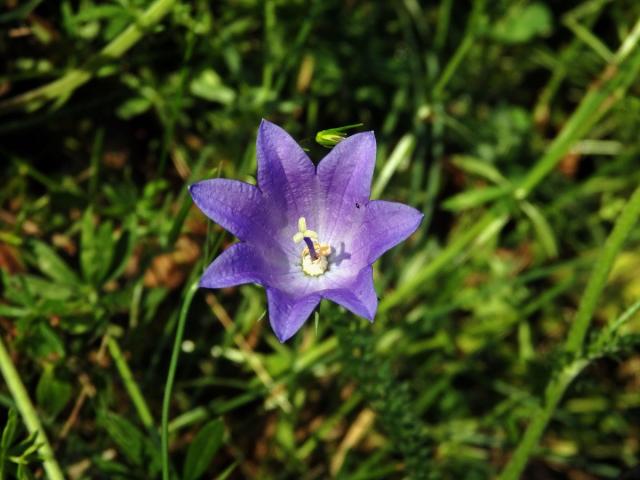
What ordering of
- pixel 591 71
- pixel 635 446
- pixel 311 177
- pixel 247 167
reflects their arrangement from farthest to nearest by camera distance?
1. pixel 591 71
2. pixel 635 446
3. pixel 247 167
4. pixel 311 177

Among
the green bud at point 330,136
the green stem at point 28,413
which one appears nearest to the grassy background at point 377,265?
the green stem at point 28,413

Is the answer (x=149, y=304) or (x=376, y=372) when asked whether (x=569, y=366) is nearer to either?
(x=376, y=372)

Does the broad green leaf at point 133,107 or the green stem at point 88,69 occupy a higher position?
the green stem at point 88,69

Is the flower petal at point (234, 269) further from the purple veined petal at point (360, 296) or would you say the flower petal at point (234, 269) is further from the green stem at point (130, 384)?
the green stem at point (130, 384)

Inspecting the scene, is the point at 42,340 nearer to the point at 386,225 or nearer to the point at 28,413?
the point at 28,413

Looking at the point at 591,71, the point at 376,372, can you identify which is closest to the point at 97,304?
the point at 376,372

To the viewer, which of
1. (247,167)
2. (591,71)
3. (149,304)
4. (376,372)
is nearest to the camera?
(376,372)

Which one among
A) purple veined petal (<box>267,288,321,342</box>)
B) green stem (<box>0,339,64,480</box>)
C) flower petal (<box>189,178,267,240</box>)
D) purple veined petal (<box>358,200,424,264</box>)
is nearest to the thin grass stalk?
purple veined petal (<box>358,200,424,264</box>)

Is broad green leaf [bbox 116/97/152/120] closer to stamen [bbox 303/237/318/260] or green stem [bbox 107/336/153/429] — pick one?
green stem [bbox 107/336/153/429]
